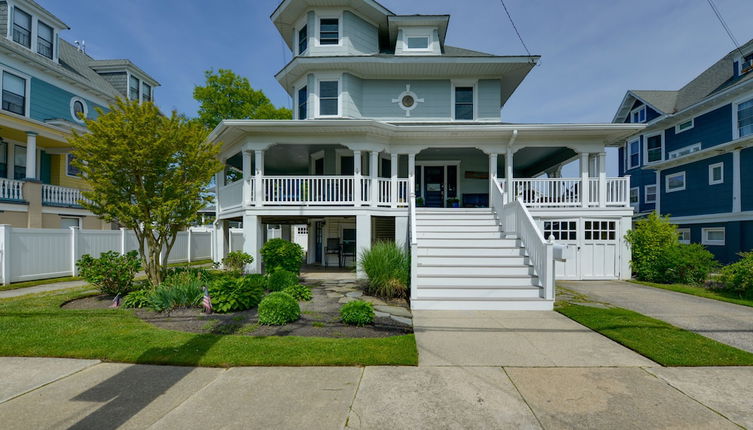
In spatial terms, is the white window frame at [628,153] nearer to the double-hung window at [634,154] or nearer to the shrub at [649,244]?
the double-hung window at [634,154]

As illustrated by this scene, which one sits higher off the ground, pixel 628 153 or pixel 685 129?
pixel 685 129

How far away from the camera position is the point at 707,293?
810 centimetres

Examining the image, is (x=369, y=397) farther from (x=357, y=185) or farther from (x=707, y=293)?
(x=707, y=293)

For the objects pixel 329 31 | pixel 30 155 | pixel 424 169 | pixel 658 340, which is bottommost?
pixel 658 340

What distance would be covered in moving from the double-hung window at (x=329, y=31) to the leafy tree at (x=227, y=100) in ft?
31.7

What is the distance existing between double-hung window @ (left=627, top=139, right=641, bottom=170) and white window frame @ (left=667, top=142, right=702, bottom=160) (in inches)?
104

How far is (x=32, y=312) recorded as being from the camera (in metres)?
5.93

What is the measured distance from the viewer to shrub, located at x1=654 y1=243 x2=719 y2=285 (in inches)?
371

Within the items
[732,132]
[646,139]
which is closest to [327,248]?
[732,132]

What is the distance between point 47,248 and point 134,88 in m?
13.8

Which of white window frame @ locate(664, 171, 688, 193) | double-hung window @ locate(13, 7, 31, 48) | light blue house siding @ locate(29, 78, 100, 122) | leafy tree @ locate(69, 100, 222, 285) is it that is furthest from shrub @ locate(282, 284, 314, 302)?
white window frame @ locate(664, 171, 688, 193)

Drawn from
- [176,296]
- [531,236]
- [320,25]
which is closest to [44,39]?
[320,25]

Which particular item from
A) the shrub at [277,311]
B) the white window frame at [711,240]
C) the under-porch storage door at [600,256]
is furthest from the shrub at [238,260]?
the white window frame at [711,240]

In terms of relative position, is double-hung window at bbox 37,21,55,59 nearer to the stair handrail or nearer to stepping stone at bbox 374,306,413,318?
stepping stone at bbox 374,306,413,318
